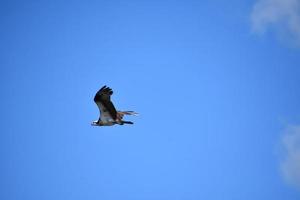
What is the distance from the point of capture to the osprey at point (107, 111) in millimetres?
52375

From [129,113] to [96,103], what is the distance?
8.17ft

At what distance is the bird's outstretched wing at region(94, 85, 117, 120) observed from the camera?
52188mm

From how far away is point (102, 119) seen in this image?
55.2 metres

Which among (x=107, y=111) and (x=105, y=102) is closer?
(x=105, y=102)

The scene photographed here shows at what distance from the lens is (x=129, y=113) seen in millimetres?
54938

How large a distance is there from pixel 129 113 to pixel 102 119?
69.5 inches

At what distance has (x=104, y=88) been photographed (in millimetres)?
52062

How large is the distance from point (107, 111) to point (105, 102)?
1.12 meters

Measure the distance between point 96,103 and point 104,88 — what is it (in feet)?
6.02

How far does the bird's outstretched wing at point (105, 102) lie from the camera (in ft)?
171

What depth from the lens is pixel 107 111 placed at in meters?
54.1

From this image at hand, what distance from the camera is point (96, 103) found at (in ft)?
176

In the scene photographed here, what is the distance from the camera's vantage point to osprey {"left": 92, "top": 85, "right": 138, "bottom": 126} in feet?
172

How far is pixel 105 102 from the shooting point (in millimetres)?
53156
